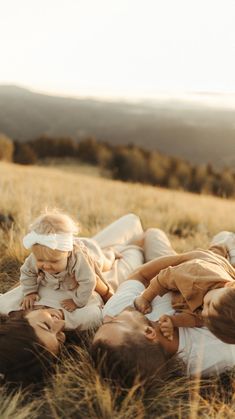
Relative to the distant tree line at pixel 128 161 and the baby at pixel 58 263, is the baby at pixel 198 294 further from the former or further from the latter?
the distant tree line at pixel 128 161

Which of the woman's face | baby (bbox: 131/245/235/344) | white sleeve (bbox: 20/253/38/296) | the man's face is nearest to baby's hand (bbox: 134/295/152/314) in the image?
baby (bbox: 131/245/235/344)

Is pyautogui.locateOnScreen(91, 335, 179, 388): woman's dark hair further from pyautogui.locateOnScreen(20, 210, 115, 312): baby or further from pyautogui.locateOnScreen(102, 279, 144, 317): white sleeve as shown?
pyautogui.locateOnScreen(20, 210, 115, 312): baby

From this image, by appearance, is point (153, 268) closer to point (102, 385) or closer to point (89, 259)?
point (89, 259)

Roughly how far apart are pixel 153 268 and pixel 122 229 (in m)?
1.27

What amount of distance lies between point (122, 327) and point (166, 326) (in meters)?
0.29

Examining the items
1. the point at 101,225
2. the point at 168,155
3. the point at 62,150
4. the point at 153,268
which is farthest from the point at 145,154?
the point at 153,268

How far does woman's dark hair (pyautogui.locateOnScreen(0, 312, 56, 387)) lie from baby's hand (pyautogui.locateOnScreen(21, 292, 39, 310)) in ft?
1.78

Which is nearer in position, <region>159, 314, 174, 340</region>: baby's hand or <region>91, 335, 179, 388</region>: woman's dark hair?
<region>91, 335, 179, 388</region>: woman's dark hair

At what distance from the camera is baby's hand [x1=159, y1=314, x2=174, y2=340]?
2857 millimetres

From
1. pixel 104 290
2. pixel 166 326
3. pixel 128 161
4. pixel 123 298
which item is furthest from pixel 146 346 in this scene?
pixel 128 161

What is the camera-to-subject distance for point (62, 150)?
21.9 m

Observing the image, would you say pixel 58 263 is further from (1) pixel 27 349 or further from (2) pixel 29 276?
(1) pixel 27 349

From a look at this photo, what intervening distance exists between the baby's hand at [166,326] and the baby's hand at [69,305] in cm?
63

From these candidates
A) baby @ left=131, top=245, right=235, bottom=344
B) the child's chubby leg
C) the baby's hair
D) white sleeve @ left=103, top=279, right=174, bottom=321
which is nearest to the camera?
baby @ left=131, top=245, right=235, bottom=344
